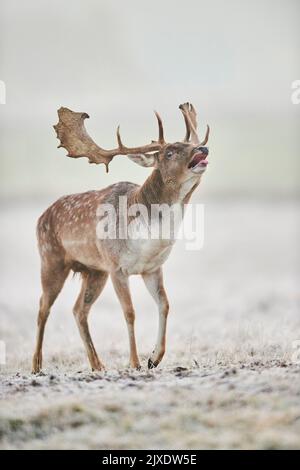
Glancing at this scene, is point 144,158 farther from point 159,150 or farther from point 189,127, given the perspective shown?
point 189,127

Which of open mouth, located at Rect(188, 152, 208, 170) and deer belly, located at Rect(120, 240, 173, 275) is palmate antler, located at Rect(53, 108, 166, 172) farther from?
open mouth, located at Rect(188, 152, 208, 170)

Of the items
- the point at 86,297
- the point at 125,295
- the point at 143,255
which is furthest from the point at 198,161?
the point at 86,297

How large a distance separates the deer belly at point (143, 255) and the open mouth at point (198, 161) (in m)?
0.78

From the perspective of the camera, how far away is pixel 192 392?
8227 millimetres

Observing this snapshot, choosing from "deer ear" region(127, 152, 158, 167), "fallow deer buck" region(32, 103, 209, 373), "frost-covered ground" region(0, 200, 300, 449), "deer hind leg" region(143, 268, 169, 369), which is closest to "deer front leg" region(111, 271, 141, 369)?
"fallow deer buck" region(32, 103, 209, 373)

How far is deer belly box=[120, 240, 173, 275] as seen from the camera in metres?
9.95

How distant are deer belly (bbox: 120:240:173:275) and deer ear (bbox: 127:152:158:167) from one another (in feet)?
2.43

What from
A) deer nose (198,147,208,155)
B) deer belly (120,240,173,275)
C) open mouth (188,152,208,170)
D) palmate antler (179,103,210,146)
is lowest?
deer belly (120,240,173,275)

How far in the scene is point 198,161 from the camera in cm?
966

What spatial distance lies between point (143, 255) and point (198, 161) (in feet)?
3.46

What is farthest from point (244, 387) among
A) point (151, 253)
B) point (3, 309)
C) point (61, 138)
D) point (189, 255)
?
point (189, 255)

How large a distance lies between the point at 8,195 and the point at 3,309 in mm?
22200

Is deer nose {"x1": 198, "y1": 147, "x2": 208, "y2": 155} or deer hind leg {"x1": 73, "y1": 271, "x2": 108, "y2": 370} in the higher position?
deer nose {"x1": 198, "y1": 147, "x2": 208, "y2": 155}
